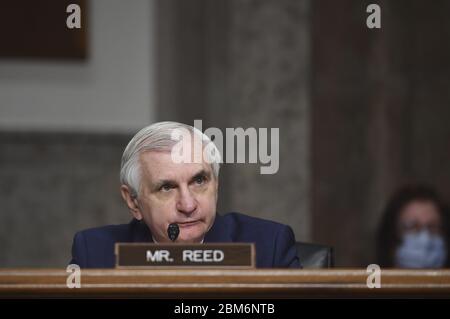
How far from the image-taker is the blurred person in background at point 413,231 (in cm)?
305

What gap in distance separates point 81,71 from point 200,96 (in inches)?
24.8

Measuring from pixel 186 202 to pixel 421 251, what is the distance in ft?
4.94

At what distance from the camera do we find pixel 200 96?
14.5 feet

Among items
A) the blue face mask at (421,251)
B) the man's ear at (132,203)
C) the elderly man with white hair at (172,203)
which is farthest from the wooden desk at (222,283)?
the blue face mask at (421,251)

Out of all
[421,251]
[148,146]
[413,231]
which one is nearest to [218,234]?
[148,146]

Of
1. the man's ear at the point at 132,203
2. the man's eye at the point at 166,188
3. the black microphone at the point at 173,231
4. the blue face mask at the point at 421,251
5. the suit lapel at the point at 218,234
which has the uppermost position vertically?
the man's eye at the point at 166,188

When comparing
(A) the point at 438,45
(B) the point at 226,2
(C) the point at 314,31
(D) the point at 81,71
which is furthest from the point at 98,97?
(A) the point at 438,45

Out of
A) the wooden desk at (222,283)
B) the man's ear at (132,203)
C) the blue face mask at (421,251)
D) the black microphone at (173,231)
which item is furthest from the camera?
the blue face mask at (421,251)

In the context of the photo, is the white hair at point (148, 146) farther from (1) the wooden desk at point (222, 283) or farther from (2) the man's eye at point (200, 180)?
(1) the wooden desk at point (222, 283)

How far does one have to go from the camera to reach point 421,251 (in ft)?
9.71

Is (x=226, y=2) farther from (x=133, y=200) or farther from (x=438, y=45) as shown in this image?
(x=133, y=200)

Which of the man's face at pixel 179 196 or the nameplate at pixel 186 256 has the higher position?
the man's face at pixel 179 196

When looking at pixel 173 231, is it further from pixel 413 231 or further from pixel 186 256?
pixel 413 231

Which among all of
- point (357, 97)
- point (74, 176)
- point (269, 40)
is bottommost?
point (74, 176)
